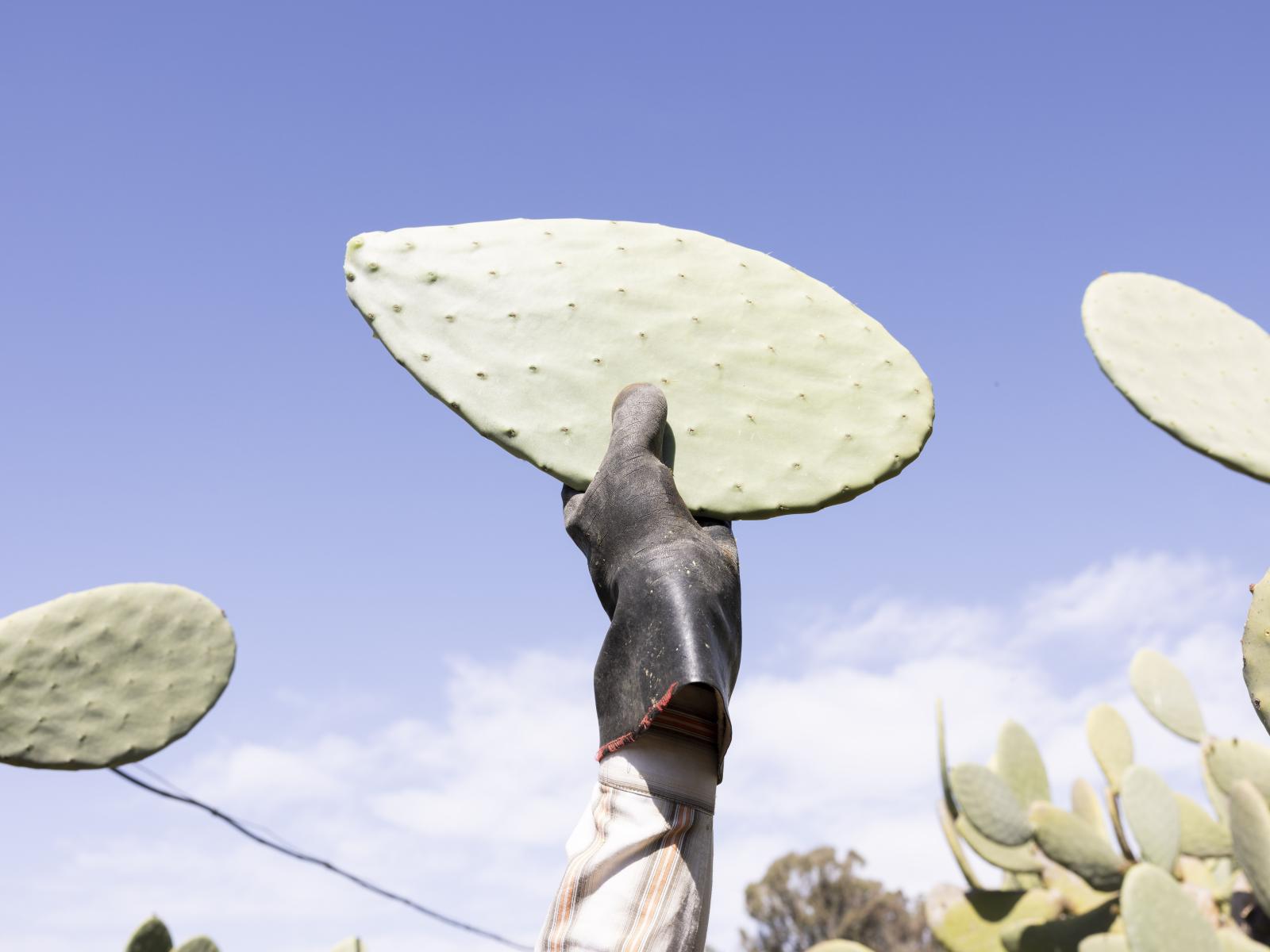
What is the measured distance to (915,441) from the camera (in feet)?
5.74

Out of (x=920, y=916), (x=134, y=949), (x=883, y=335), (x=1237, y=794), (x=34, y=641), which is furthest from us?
(x=920, y=916)

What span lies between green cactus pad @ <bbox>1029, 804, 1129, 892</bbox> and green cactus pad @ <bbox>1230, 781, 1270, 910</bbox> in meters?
1.36

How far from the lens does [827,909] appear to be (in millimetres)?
15719

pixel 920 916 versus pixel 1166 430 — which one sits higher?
pixel 920 916

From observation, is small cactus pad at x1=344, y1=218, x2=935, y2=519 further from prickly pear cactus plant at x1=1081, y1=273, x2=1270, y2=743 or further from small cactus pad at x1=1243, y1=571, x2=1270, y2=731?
prickly pear cactus plant at x1=1081, y1=273, x2=1270, y2=743

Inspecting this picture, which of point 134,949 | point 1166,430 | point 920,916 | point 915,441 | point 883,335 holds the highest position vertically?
point 920,916

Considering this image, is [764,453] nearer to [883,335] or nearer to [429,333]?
[883,335]

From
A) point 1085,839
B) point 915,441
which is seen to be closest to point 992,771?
point 1085,839

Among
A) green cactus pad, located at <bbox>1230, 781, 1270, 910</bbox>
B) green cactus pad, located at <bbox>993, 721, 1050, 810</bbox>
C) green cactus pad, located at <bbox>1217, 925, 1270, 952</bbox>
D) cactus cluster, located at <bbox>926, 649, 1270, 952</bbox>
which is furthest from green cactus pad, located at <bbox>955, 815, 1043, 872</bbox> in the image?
green cactus pad, located at <bbox>1230, 781, 1270, 910</bbox>

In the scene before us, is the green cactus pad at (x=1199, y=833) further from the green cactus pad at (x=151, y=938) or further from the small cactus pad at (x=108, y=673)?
the green cactus pad at (x=151, y=938)

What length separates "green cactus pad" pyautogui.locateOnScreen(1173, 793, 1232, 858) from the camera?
3848 millimetres

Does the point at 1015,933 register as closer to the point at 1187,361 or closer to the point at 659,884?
the point at 1187,361

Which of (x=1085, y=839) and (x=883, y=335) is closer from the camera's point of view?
(x=883, y=335)

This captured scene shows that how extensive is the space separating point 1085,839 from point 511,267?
122 inches
